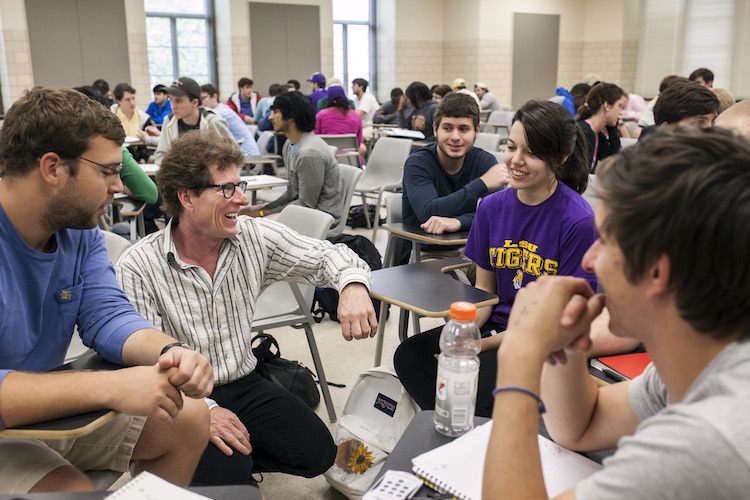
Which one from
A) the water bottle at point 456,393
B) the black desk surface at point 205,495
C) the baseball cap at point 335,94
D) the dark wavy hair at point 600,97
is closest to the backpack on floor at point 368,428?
the water bottle at point 456,393

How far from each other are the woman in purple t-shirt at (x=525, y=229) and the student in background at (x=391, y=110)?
8293 mm

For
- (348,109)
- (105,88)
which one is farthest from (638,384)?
(105,88)

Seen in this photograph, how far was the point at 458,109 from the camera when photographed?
3.51 meters

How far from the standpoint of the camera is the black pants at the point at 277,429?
2094 mm

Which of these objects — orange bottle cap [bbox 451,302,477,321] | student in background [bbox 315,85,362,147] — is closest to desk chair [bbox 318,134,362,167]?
student in background [bbox 315,85,362,147]

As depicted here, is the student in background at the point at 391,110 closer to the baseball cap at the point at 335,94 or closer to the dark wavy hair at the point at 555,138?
the baseball cap at the point at 335,94

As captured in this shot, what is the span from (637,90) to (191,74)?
922 centimetres

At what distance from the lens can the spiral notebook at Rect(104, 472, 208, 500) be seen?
1038mm

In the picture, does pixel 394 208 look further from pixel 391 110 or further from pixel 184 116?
pixel 391 110

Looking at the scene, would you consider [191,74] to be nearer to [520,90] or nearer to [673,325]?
[520,90]

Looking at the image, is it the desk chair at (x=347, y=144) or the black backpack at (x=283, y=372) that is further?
the desk chair at (x=347, y=144)

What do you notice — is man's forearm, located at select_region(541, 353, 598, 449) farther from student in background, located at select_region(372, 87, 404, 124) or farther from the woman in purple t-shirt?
student in background, located at select_region(372, 87, 404, 124)

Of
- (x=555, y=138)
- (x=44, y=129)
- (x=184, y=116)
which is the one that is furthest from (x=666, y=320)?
(x=184, y=116)

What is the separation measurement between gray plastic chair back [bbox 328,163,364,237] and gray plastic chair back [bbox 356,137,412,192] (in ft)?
5.59
